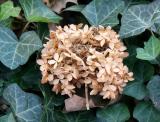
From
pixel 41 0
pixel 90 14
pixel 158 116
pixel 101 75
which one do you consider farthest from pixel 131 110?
pixel 41 0

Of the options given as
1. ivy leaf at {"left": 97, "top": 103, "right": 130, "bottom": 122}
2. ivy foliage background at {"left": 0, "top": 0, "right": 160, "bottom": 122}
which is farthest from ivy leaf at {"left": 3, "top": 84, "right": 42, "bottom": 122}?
ivy leaf at {"left": 97, "top": 103, "right": 130, "bottom": 122}

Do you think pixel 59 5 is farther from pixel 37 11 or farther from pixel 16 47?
pixel 16 47

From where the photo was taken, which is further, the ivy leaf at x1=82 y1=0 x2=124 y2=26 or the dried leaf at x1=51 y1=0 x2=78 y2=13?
the dried leaf at x1=51 y1=0 x2=78 y2=13

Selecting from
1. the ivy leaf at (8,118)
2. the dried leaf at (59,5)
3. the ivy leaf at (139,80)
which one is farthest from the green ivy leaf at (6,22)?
the ivy leaf at (139,80)

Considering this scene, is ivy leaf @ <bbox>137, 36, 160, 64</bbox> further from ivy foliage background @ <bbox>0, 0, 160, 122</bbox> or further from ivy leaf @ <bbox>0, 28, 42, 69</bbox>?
ivy leaf @ <bbox>0, 28, 42, 69</bbox>

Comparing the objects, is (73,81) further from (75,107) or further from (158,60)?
(158,60)

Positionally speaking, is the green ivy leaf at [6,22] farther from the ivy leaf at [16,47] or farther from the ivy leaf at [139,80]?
the ivy leaf at [139,80]

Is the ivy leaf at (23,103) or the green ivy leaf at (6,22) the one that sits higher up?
the green ivy leaf at (6,22)
